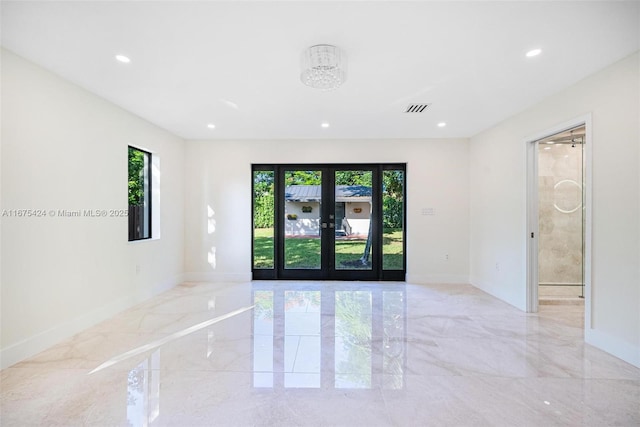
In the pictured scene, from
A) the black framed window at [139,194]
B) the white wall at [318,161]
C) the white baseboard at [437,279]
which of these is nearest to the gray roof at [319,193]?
the white wall at [318,161]

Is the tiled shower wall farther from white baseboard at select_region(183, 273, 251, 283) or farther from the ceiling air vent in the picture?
white baseboard at select_region(183, 273, 251, 283)

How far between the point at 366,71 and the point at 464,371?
9.01ft

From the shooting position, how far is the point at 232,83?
9.89 feet

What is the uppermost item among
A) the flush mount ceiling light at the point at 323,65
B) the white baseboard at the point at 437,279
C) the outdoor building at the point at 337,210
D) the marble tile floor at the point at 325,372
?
the flush mount ceiling light at the point at 323,65

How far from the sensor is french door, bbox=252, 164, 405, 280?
17.8 feet

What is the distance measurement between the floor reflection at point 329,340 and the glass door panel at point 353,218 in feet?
3.31

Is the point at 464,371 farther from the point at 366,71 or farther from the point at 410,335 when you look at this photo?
the point at 366,71

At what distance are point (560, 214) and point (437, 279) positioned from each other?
234 cm

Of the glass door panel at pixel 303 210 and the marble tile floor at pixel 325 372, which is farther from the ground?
the glass door panel at pixel 303 210

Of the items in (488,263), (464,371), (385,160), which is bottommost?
(464,371)

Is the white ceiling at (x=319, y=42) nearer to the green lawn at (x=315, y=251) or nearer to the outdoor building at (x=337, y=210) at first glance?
the outdoor building at (x=337, y=210)

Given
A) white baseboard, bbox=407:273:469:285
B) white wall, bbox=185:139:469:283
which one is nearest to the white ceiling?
white wall, bbox=185:139:469:283

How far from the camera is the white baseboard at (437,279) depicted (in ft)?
17.2

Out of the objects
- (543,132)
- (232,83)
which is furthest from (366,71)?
(543,132)
